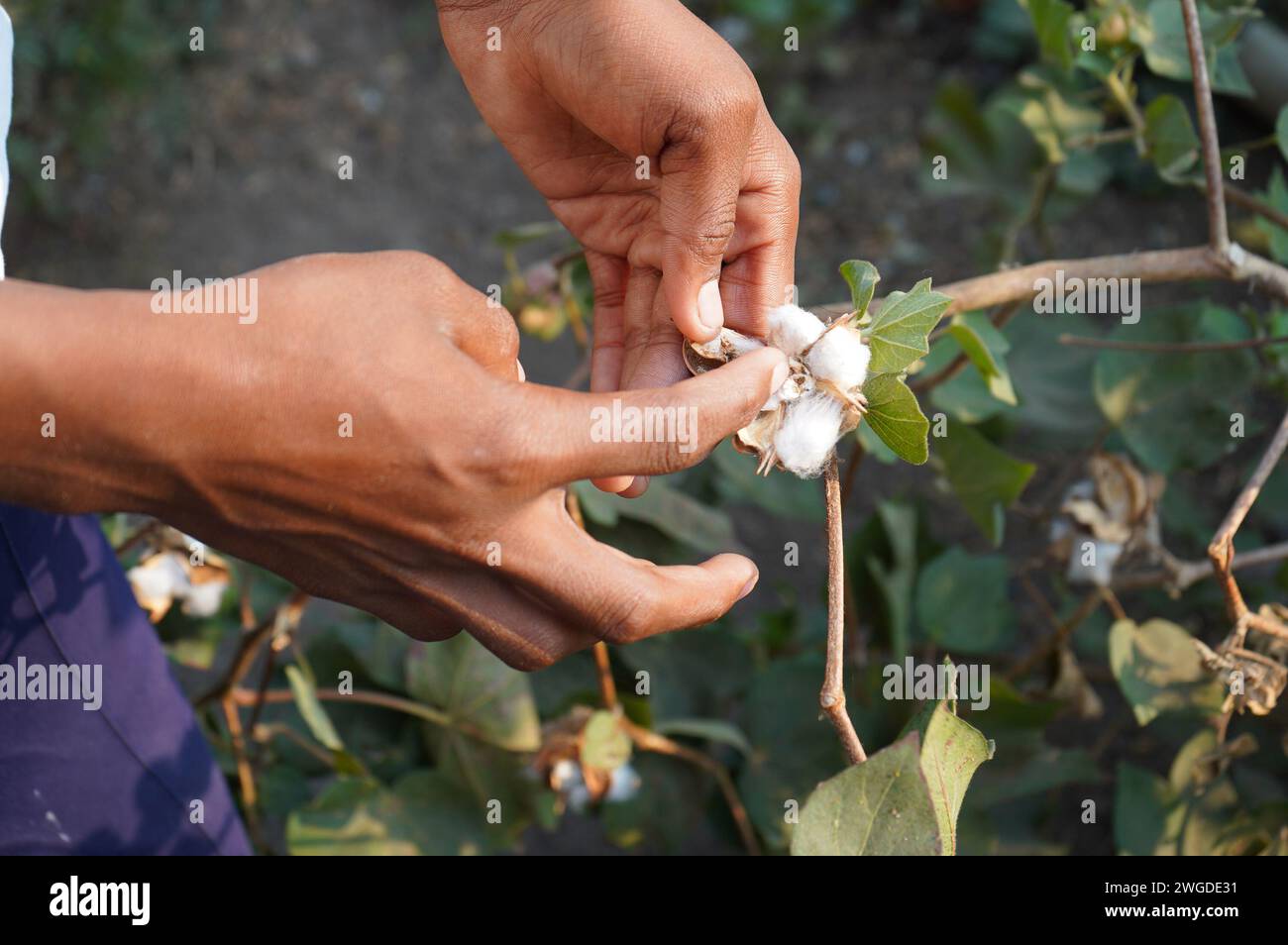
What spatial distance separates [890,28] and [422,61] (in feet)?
3.96

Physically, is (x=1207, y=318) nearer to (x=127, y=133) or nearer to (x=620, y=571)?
(x=620, y=571)

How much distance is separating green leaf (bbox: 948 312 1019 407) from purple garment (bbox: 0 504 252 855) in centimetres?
81

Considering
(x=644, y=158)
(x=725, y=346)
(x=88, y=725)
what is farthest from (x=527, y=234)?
(x=88, y=725)

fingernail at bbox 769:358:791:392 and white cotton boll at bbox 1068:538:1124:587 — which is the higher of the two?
fingernail at bbox 769:358:791:392

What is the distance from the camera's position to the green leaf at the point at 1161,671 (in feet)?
3.91

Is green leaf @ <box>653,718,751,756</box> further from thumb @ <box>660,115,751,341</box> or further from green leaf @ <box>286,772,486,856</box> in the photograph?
thumb @ <box>660,115,751,341</box>

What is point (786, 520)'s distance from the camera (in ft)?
6.98

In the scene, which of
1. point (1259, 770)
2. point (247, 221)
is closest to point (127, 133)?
point (247, 221)

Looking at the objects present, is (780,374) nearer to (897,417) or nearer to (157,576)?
(897,417)

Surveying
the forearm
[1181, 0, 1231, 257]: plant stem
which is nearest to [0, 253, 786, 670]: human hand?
the forearm

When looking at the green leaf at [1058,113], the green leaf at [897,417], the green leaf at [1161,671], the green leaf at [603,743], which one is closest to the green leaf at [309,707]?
the green leaf at [603,743]

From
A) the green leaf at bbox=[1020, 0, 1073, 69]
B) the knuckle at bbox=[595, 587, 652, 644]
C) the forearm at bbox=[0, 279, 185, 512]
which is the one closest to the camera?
the forearm at bbox=[0, 279, 185, 512]

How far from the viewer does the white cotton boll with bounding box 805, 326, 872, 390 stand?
0.83 meters

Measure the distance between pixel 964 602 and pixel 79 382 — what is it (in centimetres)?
113
